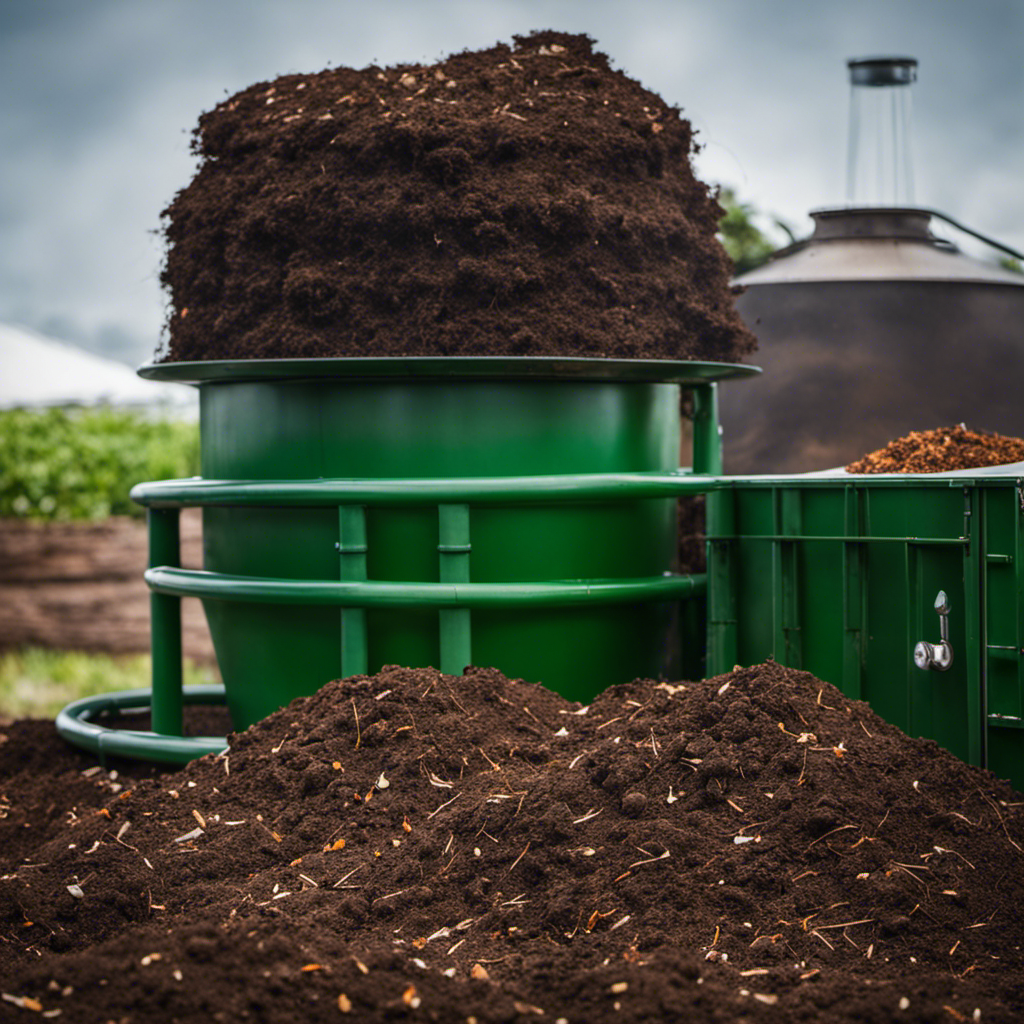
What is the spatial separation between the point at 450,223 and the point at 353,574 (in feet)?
4.32

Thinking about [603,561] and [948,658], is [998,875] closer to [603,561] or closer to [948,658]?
[948,658]

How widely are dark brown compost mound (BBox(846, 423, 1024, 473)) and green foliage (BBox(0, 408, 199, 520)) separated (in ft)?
20.8

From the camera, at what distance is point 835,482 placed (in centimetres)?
418

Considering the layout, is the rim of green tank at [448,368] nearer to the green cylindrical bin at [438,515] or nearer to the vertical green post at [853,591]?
the green cylindrical bin at [438,515]

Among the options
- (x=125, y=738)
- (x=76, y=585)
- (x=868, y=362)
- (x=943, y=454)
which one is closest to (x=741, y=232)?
(x=868, y=362)

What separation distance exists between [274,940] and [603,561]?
2.23 metres

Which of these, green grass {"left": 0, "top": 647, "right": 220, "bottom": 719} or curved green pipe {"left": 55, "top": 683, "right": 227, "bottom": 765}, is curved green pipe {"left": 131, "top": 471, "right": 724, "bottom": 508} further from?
green grass {"left": 0, "top": 647, "right": 220, "bottom": 719}

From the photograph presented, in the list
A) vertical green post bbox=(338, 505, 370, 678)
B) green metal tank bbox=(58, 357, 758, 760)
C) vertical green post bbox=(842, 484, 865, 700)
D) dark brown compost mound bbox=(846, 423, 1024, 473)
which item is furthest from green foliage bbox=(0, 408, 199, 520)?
vertical green post bbox=(842, 484, 865, 700)

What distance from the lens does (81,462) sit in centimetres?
977

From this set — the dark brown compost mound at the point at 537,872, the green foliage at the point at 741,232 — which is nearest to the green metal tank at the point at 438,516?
the dark brown compost mound at the point at 537,872

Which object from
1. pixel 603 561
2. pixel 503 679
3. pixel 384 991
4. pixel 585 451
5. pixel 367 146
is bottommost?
pixel 384 991

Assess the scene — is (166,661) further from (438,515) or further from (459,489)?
(459,489)

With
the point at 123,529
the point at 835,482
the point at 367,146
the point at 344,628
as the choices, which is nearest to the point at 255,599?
the point at 344,628

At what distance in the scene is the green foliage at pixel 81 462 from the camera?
9430 mm
